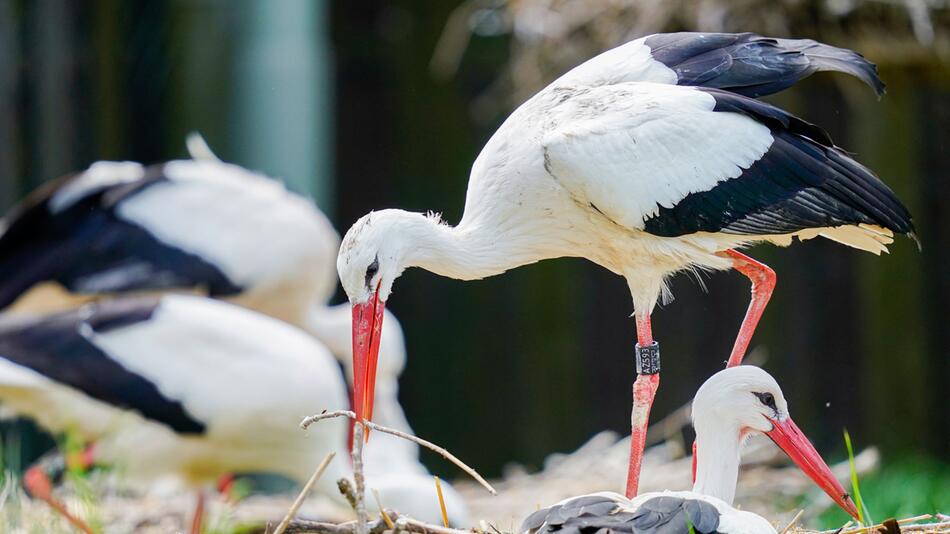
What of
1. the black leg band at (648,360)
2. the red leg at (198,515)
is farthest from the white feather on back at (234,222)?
the black leg band at (648,360)

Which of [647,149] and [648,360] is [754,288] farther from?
[647,149]

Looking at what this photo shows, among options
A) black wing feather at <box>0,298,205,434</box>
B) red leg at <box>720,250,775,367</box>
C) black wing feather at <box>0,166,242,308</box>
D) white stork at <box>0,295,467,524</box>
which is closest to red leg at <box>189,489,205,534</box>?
white stork at <box>0,295,467,524</box>

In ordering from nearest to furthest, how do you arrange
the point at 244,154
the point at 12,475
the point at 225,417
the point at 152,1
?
the point at 12,475 < the point at 225,417 < the point at 152,1 < the point at 244,154

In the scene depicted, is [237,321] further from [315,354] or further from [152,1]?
[152,1]

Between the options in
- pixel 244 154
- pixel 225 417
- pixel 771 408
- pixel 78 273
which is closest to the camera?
pixel 771 408

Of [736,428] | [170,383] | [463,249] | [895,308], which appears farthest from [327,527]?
[895,308]

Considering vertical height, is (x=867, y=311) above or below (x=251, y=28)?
below

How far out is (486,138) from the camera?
23.7 feet

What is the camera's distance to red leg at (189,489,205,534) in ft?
16.3

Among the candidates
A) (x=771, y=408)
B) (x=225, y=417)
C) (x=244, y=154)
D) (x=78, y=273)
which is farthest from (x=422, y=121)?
(x=771, y=408)

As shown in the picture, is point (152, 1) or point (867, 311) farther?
point (152, 1)

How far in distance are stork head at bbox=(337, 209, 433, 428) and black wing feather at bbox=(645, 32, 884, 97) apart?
839mm

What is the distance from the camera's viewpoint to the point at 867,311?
6062mm

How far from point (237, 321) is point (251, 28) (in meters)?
3.49
